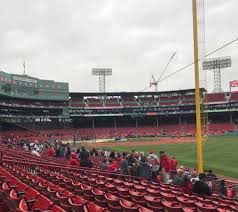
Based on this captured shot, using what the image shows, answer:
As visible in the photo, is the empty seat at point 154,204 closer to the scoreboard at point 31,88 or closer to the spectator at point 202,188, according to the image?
the spectator at point 202,188

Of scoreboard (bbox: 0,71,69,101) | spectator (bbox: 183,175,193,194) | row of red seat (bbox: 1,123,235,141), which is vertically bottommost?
row of red seat (bbox: 1,123,235,141)

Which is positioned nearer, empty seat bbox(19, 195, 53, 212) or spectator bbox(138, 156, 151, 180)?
empty seat bbox(19, 195, 53, 212)

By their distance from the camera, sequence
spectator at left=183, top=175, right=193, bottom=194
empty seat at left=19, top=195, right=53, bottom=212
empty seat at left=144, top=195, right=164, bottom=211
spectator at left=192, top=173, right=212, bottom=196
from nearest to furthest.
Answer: empty seat at left=19, top=195, right=53, bottom=212
empty seat at left=144, top=195, right=164, bottom=211
spectator at left=192, top=173, right=212, bottom=196
spectator at left=183, top=175, right=193, bottom=194

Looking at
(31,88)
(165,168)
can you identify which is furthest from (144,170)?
(31,88)

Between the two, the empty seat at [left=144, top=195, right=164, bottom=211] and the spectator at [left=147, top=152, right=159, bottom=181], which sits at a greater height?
the empty seat at [left=144, top=195, right=164, bottom=211]

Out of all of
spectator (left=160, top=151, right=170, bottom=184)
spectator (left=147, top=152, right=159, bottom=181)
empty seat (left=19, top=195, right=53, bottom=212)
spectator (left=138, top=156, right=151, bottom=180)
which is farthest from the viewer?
spectator (left=147, top=152, right=159, bottom=181)

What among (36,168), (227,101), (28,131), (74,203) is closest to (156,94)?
(227,101)

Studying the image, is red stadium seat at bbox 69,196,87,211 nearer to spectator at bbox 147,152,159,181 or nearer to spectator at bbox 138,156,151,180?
spectator at bbox 138,156,151,180

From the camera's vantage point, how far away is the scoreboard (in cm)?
5344

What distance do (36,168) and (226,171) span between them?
11.7 m

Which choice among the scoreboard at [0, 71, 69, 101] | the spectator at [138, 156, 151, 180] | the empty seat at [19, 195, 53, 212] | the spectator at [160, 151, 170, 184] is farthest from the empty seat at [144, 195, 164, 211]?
the scoreboard at [0, 71, 69, 101]

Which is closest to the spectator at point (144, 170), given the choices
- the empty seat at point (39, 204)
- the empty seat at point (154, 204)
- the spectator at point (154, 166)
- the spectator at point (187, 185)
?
the spectator at point (154, 166)

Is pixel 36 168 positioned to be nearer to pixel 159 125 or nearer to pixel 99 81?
pixel 159 125

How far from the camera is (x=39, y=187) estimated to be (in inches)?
260
